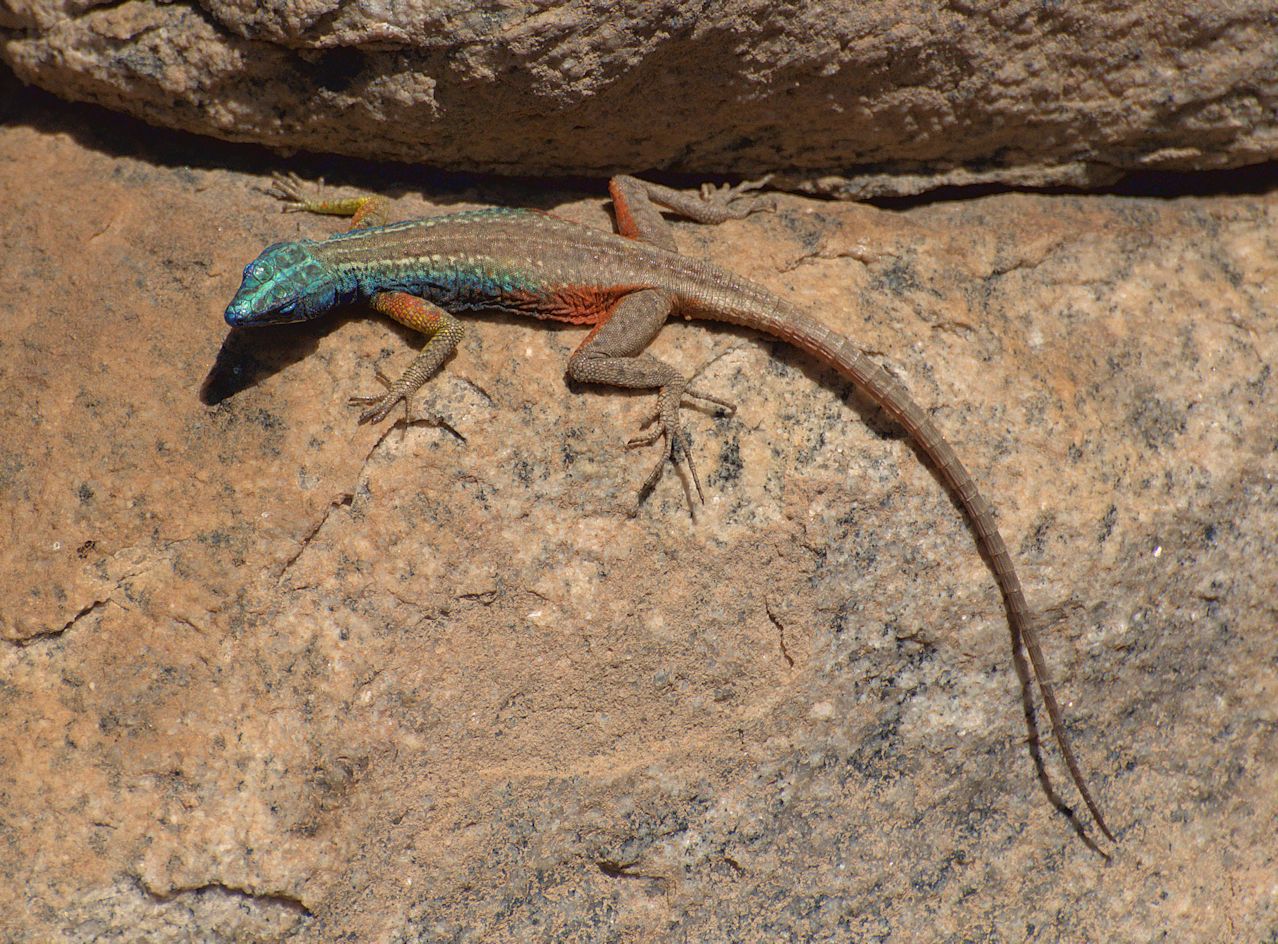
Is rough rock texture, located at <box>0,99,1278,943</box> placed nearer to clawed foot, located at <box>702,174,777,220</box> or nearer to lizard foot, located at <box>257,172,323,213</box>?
lizard foot, located at <box>257,172,323,213</box>

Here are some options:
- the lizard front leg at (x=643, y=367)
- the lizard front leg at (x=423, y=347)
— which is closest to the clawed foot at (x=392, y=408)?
the lizard front leg at (x=423, y=347)

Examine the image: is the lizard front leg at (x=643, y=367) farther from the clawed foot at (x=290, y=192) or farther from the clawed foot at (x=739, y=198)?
the clawed foot at (x=290, y=192)

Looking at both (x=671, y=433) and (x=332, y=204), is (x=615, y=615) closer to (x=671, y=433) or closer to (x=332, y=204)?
(x=671, y=433)

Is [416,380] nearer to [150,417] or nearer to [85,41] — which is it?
[150,417]

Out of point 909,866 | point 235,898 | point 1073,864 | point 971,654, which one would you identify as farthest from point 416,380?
point 1073,864

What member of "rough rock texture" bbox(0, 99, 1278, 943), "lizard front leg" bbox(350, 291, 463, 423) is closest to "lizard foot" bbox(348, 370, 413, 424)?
"lizard front leg" bbox(350, 291, 463, 423)

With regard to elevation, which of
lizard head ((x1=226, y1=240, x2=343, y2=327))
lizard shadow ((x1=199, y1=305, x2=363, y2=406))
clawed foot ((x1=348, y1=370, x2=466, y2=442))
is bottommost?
clawed foot ((x1=348, y1=370, x2=466, y2=442))

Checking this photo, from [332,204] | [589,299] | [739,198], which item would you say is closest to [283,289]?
[332,204]
